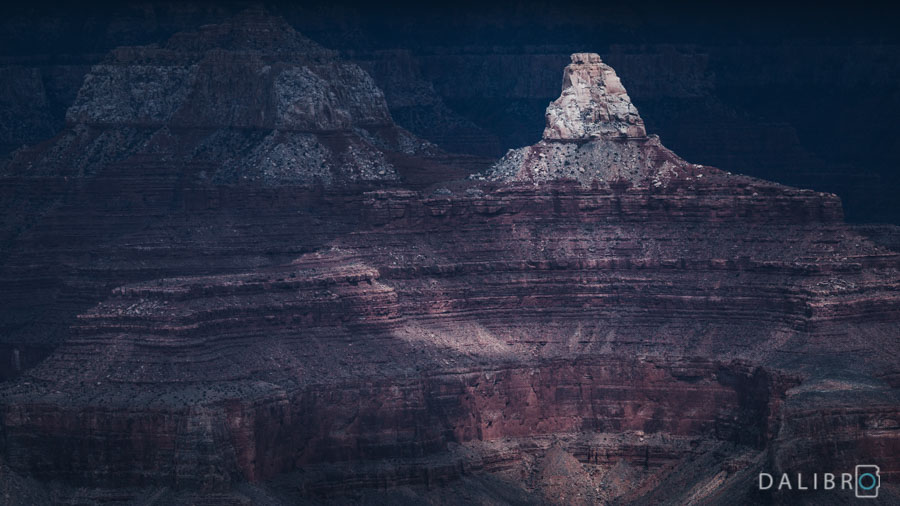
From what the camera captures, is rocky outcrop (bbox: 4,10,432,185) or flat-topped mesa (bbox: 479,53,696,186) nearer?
flat-topped mesa (bbox: 479,53,696,186)

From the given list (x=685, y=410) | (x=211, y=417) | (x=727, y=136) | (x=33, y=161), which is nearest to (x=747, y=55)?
(x=727, y=136)

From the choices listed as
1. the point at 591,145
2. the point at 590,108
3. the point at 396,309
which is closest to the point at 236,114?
the point at 590,108

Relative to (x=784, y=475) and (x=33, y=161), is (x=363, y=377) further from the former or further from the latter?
(x=33, y=161)

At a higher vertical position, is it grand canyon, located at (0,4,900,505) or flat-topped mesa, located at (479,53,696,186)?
flat-topped mesa, located at (479,53,696,186)

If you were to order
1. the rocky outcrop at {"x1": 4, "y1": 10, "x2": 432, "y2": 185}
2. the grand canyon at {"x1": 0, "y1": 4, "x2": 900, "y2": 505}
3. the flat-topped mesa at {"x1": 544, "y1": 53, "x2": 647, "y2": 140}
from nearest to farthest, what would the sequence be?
1. the grand canyon at {"x1": 0, "y1": 4, "x2": 900, "y2": 505}
2. the flat-topped mesa at {"x1": 544, "y1": 53, "x2": 647, "y2": 140}
3. the rocky outcrop at {"x1": 4, "y1": 10, "x2": 432, "y2": 185}

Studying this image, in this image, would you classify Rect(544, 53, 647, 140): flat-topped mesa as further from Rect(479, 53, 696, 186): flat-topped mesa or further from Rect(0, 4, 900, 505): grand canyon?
Rect(0, 4, 900, 505): grand canyon

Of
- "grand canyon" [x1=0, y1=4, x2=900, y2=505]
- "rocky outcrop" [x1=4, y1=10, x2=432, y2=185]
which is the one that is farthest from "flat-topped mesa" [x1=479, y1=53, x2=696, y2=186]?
"rocky outcrop" [x1=4, y1=10, x2=432, y2=185]

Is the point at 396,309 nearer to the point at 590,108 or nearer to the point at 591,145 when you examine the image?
the point at 591,145

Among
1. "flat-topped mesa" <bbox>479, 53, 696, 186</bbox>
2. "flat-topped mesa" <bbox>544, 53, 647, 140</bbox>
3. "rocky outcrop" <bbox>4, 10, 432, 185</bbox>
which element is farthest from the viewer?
"rocky outcrop" <bbox>4, 10, 432, 185</bbox>
